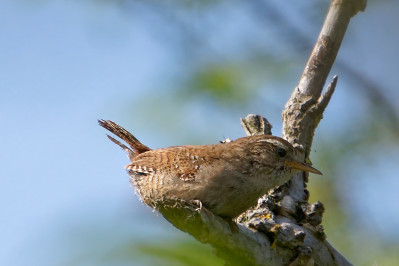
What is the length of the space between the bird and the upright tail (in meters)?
0.32

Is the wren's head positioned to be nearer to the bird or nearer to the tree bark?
the bird

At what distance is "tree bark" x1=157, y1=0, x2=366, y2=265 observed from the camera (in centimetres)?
229

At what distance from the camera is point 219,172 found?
9.79 feet

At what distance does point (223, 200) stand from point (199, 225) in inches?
24.5

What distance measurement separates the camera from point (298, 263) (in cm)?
280

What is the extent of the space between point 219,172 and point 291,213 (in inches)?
23.9

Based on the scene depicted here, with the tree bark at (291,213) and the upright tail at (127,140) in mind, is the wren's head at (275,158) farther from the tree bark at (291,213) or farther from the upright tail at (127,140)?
the upright tail at (127,140)

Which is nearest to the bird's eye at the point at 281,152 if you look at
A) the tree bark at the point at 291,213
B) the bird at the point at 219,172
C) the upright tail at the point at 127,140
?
the bird at the point at 219,172

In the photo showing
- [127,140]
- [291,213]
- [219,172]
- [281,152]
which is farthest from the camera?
[127,140]

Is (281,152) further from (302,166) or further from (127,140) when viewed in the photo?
(127,140)

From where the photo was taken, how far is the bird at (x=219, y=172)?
9.37 ft

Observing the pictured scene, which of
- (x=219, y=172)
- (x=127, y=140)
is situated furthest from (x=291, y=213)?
(x=127, y=140)

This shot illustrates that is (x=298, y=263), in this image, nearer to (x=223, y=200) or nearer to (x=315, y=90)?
(x=223, y=200)

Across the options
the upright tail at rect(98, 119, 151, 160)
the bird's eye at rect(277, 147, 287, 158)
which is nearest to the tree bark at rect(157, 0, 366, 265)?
the bird's eye at rect(277, 147, 287, 158)
